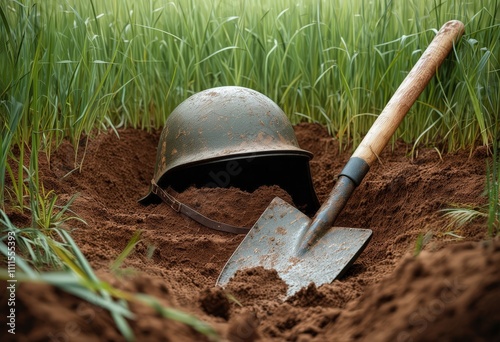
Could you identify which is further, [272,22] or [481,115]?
[272,22]

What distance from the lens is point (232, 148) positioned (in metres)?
2.57

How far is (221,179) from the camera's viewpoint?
2.70 m

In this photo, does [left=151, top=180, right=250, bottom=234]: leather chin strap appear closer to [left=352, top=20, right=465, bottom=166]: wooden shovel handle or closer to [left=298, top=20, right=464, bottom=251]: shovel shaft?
[left=298, top=20, right=464, bottom=251]: shovel shaft

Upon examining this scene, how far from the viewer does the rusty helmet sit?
2.60 m

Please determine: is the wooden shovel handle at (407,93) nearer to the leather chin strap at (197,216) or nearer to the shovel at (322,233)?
the shovel at (322,233)

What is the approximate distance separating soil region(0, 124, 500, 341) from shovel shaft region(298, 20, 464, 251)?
0.22 metres

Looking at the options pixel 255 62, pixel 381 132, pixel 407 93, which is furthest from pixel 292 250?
pixel 255 62

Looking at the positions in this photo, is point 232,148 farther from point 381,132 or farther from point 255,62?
point 255,62

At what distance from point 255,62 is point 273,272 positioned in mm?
1686

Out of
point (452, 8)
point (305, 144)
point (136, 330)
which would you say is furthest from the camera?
point (305, 144)

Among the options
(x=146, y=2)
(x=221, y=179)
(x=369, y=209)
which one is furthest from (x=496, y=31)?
(x=146, y=2)

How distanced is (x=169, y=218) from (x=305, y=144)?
1140mm

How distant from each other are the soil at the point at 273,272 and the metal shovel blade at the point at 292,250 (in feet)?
0.26

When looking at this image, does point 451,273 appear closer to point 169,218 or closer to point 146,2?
point 169,218
